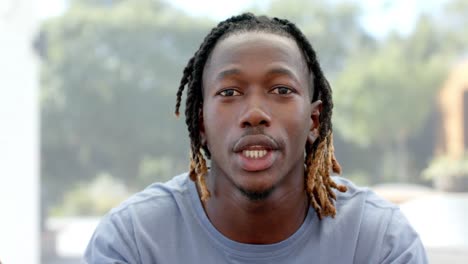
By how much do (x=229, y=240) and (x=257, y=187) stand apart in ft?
0.44

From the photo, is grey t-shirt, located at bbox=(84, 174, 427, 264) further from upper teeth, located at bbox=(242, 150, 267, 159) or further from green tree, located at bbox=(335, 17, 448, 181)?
green tree, located at bbox=(335, 17, 448, 181)

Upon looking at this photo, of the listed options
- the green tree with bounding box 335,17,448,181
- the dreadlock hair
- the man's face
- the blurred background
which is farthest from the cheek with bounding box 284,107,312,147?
the green tree with bounding box 335,17,448,181

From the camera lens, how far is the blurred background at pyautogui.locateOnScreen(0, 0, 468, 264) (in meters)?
6.46

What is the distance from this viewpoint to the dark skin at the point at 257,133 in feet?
4.32

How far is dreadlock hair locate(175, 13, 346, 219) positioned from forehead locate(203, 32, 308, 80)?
2cm

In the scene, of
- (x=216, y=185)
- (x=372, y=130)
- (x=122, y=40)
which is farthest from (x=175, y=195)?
(x=122, y=40)

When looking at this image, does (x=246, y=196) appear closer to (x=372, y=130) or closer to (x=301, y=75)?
(x=301, y=75)

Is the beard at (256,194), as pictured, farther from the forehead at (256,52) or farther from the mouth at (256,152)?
the forehead at (256,52)

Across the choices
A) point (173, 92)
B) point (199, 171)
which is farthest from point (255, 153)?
point (173, 92)

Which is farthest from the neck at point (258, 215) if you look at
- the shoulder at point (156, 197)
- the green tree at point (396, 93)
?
the green tree at point (396, 93)

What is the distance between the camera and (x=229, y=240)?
140 centimetres

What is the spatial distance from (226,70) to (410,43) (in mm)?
5594

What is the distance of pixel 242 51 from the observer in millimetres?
1376

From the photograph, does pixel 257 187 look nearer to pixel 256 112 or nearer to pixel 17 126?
pixel 256 112
